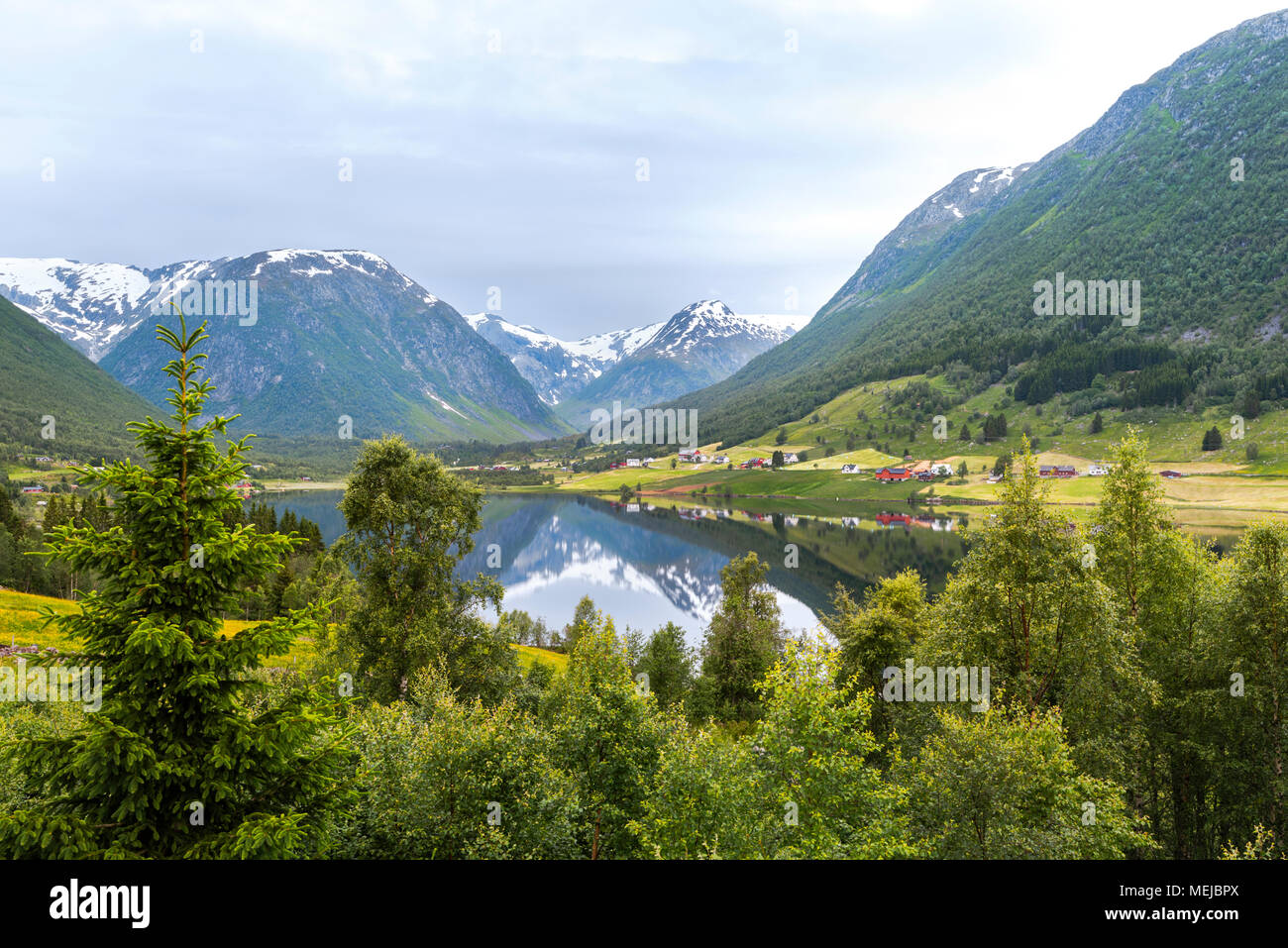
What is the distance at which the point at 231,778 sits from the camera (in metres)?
11.1

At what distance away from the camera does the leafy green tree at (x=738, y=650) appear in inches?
1834

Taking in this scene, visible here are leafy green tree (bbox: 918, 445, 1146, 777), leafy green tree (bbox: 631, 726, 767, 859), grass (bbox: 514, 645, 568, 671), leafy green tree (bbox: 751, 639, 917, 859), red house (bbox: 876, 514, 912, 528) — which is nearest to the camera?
leafy green tree (bbox: 751, 639, 917, 859)

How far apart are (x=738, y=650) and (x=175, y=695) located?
4051 cm

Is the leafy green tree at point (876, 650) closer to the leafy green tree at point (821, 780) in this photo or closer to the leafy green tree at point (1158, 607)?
the leafy green tree at point (1158, 607)

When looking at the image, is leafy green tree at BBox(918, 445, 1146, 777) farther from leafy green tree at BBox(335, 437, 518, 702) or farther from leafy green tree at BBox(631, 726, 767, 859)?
leafy green tree at BBox(335, 437, 518, 702)

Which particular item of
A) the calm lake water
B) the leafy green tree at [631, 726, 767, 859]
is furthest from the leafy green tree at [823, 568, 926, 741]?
the calm lake water

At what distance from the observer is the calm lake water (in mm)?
111438

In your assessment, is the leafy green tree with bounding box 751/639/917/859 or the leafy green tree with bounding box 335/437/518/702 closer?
the leafy green tree with bounding box 751/639/917/859

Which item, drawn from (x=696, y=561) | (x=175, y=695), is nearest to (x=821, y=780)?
(x=175, y=695)

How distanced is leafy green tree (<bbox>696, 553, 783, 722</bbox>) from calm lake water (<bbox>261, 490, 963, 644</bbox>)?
1466 inches

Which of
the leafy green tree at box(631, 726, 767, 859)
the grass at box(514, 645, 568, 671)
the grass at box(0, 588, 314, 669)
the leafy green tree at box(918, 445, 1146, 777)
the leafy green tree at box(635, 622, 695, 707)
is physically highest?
the leafy green tree at box(918, 445, 1146, 777)

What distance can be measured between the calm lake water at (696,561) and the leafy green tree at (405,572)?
183 feet
